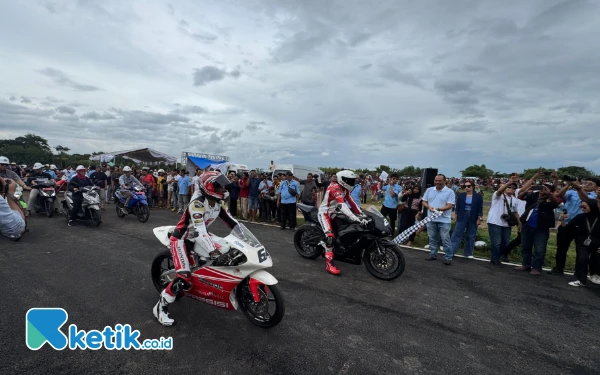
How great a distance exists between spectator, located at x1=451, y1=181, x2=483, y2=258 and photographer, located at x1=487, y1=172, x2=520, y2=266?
1.08 feet

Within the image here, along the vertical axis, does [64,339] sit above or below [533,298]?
below

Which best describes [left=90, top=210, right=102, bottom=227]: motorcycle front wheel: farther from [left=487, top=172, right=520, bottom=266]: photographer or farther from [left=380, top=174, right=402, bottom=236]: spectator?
[left=487, top=172, right=520, bottom=266]: photographer

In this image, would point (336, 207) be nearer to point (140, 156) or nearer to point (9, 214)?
point (9, 214)

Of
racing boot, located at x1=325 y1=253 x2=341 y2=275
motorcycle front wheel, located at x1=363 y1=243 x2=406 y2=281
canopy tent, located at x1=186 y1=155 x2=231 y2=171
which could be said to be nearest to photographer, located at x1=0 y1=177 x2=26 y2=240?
racing boot, located at x1=325 y1=253 x2=341 y2=275

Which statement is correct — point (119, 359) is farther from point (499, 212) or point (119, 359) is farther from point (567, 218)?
point (567, 218)

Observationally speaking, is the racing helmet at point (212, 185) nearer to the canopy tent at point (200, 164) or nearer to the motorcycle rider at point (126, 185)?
the motorcycle rider at point (126, 185)

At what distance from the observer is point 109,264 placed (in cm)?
554

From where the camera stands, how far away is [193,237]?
3.60m

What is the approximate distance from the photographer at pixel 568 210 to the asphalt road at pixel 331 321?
43 cm

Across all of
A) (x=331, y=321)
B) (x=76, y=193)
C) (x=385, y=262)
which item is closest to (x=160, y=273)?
(x=331, y=321)

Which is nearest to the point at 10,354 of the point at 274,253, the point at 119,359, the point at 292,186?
the point at 119,359

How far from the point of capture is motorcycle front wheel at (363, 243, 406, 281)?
205 inches

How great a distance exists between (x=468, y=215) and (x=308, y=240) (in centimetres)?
394

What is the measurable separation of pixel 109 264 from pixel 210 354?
12.3 feet
